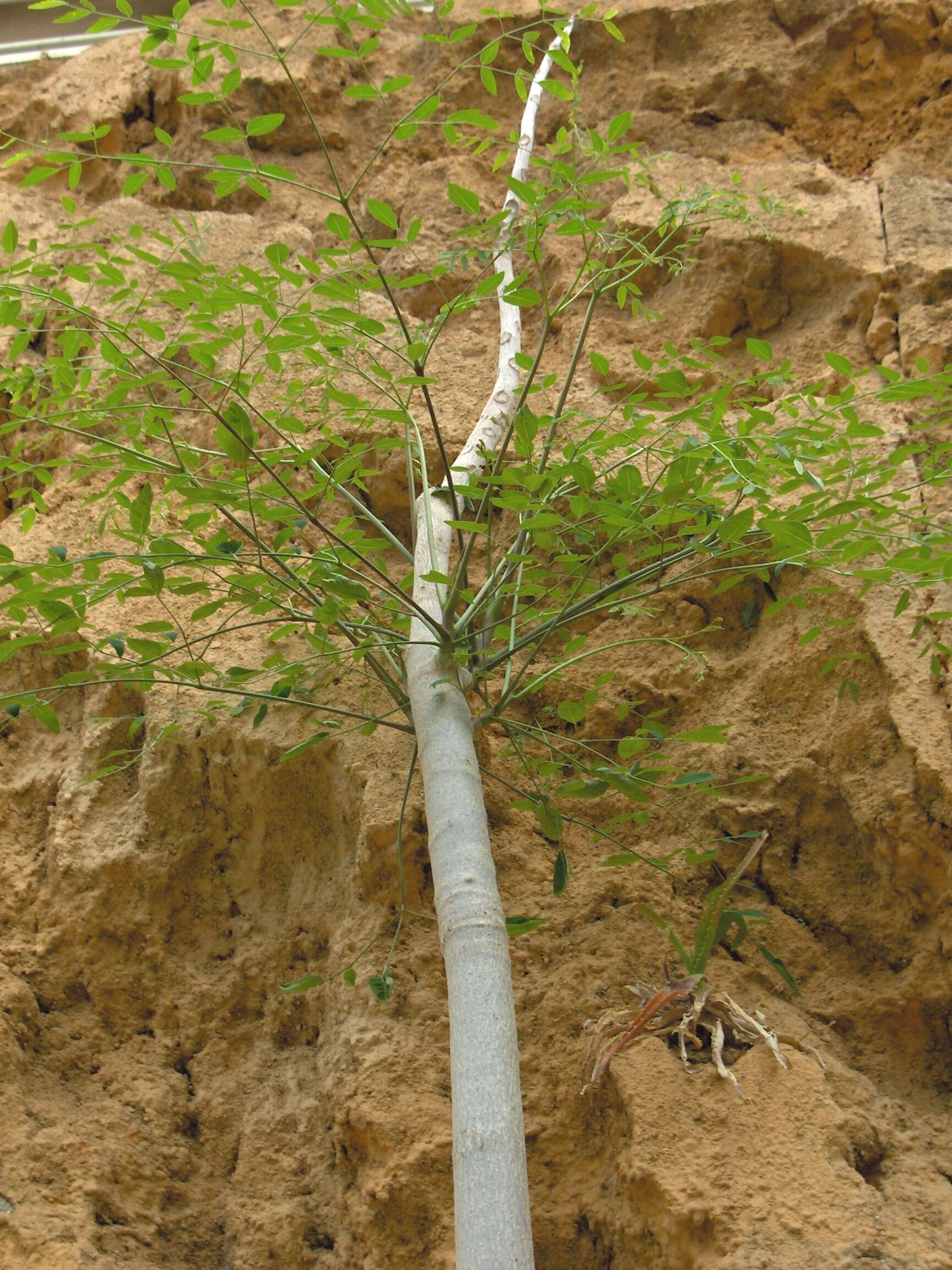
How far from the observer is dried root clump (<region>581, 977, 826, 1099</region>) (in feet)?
7.93

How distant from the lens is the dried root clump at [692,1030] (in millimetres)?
2418

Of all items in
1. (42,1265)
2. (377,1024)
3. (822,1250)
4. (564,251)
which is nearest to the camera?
(822,1250)

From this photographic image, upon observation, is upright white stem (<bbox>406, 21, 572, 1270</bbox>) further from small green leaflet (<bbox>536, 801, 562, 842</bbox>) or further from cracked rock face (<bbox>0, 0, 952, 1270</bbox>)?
cracked rock face (<bbox>0, 0, 952, 1270</bbox>)

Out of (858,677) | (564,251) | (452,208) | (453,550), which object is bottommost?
(858,677)

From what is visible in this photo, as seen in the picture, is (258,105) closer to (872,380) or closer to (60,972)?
(872,380)

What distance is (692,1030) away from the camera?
96.7 inches

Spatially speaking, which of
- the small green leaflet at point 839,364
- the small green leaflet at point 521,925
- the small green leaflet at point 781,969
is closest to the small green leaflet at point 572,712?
the small green leaflet at point 521,925

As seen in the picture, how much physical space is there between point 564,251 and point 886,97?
1488 mm

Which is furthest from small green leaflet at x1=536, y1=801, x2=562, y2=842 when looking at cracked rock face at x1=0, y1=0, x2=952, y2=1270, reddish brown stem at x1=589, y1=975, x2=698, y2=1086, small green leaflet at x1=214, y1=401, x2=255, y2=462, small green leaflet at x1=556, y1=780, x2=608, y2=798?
small green leaflet at x1=214, y1=401, x2=255, y2=462

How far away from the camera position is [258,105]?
506 cm

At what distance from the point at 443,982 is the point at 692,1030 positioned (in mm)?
600

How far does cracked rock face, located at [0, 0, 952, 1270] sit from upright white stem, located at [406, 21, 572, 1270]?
1.48 ft

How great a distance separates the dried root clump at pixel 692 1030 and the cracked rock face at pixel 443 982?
46mm

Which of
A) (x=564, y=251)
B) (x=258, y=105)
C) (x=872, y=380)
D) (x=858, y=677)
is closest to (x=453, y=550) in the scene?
(x=858, y=677)
